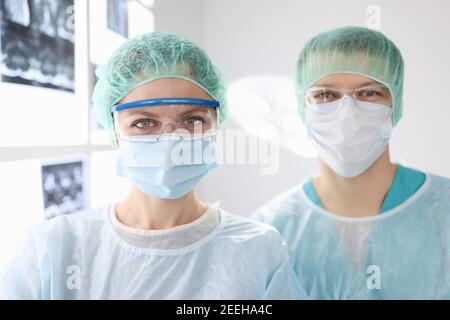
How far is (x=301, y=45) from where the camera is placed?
1.81m

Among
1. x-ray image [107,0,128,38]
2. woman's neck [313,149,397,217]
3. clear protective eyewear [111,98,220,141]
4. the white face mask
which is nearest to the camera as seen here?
clear protective eyewear [111,98,220,141]

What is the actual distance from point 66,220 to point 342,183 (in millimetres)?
854

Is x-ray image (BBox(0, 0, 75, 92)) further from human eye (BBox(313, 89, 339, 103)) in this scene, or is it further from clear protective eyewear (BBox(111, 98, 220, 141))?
human eye (BBox(313, 89, 339, 103))

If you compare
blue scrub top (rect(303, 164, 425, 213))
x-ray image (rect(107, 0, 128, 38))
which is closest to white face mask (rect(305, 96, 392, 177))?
blue scrub top (rect(303, 164, 425, 213))

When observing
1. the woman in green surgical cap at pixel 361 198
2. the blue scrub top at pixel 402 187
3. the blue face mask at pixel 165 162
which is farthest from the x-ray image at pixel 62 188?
the blue scrub top at pixel 402 187

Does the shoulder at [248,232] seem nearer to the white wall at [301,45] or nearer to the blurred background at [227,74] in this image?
the blurred background at [227,74]

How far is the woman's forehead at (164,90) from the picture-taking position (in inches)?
39.8

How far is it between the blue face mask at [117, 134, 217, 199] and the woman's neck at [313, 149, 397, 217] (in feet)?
1.68

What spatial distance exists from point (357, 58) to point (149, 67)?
0.63 meters

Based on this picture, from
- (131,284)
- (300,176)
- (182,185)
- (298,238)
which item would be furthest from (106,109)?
(300,176)

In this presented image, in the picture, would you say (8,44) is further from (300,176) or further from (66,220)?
(300,176)

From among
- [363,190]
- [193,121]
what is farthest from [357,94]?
[193,121]

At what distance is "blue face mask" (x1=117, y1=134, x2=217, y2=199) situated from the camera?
3.31 feet

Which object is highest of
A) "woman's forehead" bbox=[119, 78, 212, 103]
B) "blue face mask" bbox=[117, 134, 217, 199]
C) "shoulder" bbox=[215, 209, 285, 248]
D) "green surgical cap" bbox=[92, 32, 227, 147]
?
"green surgical cap" bbox=[92, 32, 227, 147]
